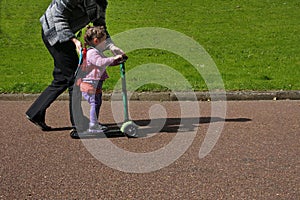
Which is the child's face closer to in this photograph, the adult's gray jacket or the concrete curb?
the adult's gray jacket

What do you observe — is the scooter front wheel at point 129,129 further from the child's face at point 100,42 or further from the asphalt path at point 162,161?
the child's face at point 100,42

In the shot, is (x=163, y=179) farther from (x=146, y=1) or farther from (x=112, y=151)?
(x=146, y=1)

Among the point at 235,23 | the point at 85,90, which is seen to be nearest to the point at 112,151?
the point at 85,90

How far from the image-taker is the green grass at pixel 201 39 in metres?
9.70

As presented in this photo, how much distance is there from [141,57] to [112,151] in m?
6.17

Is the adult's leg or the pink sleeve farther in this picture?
the adult's leg

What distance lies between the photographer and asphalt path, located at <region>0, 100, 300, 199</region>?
15.3ft

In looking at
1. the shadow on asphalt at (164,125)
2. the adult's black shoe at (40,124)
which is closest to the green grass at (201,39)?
the shadow on asphalt at (164,125)

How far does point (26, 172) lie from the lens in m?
5.21

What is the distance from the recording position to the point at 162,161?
5.52 meters

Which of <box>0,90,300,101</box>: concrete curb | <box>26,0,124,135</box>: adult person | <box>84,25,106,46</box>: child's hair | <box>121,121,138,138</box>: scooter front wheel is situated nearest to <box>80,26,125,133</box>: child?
<box>84,25,106,46</box>: child's hair

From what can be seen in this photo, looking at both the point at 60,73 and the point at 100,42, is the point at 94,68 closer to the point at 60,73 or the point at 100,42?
the point at 100,42

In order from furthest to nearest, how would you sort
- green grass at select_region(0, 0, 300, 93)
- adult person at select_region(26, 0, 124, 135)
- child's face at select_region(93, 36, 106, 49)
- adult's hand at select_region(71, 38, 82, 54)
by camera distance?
green grass at select_region(0, 0, 300, 93)
child's face at select_region(93, 36, 106, 49)
adult person at select_region(26, 0, 124, 135)
adult's hand at select_region(71, 38, 82, 54)

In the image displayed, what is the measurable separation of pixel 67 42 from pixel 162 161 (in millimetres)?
1776
